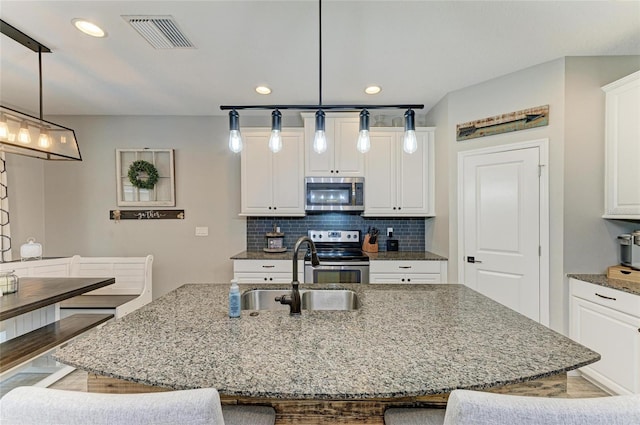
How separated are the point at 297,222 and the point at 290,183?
0.57 metres

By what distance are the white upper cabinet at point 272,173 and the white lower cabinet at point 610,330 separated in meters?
2.66

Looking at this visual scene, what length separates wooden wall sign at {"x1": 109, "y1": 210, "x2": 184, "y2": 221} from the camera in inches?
147

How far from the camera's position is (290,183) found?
11.3ft

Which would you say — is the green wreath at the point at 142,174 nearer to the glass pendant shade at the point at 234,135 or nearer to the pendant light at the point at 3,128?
the pendant light at the point at 3,128

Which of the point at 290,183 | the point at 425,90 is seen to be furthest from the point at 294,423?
the point at 425,90

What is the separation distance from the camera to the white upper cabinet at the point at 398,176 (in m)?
3.41

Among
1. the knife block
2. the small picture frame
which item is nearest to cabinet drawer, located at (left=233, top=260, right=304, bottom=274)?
the knife block

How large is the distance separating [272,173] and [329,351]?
2695 mm

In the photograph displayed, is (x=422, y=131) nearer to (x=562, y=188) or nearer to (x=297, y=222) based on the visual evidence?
(x=562, y=188)

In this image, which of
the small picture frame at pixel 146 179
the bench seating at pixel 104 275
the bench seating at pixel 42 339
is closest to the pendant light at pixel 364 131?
the bench seating at pixel 42 339

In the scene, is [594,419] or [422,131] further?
[422,131]

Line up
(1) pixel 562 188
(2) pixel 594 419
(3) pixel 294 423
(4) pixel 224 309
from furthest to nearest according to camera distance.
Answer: (1) pixel 562 188 → (4) pixel 224 309 → (3) pixel 294 423 → (2) pixel 594 419

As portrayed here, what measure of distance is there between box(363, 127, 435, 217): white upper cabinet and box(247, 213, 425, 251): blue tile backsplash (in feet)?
1.12

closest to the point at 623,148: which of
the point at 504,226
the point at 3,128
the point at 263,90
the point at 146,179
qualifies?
the point at 504,226
